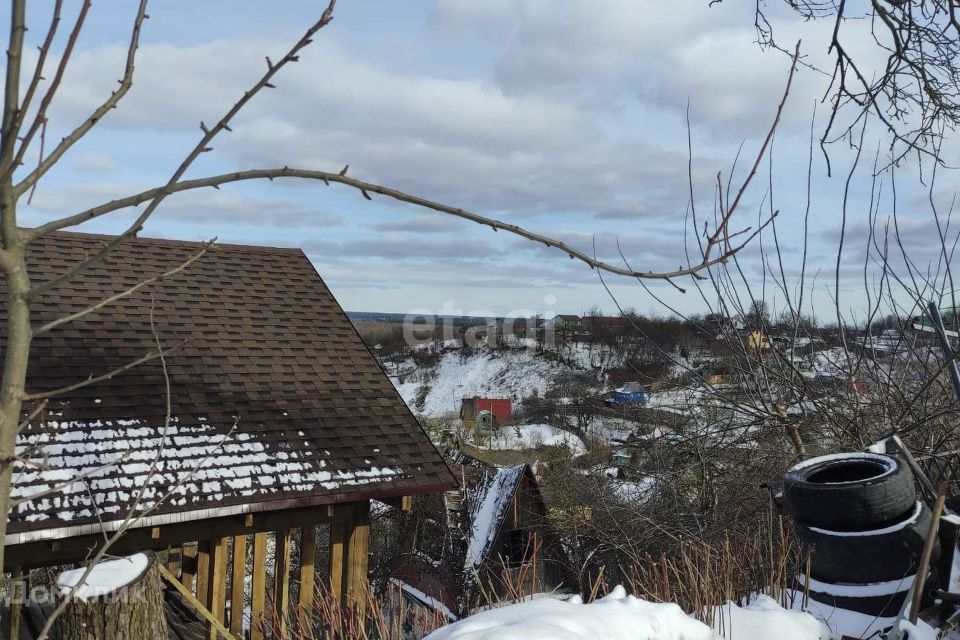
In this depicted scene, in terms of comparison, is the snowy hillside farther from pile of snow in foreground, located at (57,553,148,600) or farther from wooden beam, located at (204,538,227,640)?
pile of snow in foreground, located at (57,553,148,600)

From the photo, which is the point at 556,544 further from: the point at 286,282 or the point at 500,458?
the point at 500,458

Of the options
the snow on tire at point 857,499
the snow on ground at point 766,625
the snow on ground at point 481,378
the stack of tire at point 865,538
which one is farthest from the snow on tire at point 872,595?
the snow on ground at point 481,378

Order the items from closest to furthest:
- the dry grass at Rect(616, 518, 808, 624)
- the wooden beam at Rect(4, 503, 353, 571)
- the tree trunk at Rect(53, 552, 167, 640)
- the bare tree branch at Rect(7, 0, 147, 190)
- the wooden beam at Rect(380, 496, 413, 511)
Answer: the bare tree branch at Rect(7, 0, 147, 190)
the tree trunk at Rect(53, 552, 167, 640)
the dry grass at Rect(616, 518, 808, 624)
the wooden beam at Rect(4, 503, 353, 571)
the wooden beam at Rect(380, 496, 413, 511)

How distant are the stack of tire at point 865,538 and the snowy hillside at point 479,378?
5298 cm

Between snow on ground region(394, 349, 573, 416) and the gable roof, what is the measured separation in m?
48.8

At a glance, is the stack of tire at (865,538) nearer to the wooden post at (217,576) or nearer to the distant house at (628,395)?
the wooden post at (217,576)

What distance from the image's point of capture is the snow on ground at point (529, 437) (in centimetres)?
3764

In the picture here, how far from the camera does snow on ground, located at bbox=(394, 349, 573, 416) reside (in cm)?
6044

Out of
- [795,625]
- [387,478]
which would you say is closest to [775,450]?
[387,478]

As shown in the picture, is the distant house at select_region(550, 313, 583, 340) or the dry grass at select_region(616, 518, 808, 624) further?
the distant house at select_region(550, 313, 583, 340)

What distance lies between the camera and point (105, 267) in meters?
7.43

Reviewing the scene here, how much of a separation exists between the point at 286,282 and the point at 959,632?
24.1 ft

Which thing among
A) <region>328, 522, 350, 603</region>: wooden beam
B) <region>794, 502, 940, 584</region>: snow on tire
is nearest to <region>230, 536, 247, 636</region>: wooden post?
<region>328, 522, 350, 603</region>: wooden beam

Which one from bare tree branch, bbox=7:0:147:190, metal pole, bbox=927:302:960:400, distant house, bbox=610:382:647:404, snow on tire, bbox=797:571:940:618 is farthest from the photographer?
distant house, bbox=610:382:647:404
